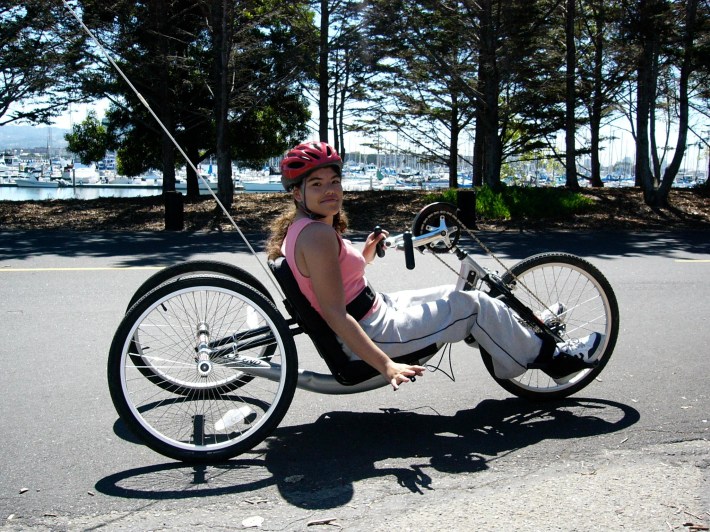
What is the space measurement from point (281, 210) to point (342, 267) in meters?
13.1

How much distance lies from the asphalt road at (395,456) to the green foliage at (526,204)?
9491 mm

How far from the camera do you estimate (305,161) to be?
11.8 ft

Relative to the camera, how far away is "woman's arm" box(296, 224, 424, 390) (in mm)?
3465

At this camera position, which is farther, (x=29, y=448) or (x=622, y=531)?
(x=29, y=448)

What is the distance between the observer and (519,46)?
1759 cm

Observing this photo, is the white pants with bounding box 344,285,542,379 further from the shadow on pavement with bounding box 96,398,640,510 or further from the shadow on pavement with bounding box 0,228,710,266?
the shadow on pavement with bounding box 0,228,710,266

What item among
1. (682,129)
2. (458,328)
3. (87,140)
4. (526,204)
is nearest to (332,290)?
(458,328)

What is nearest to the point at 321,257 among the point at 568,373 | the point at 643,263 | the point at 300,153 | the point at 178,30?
the point at 300,153

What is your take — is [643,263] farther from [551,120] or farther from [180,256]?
[551,120]

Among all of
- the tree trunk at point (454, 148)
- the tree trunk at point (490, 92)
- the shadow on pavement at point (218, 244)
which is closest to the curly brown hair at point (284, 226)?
the shadow on pavement at point (218, 244)

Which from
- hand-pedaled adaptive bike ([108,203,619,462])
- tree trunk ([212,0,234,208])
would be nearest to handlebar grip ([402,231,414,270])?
hand-pedaled adaptive bike ([108,203,619,462])

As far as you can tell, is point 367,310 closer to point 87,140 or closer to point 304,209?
point 304,209

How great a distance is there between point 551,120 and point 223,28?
35.2 ft

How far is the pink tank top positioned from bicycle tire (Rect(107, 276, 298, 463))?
8.0 inches
